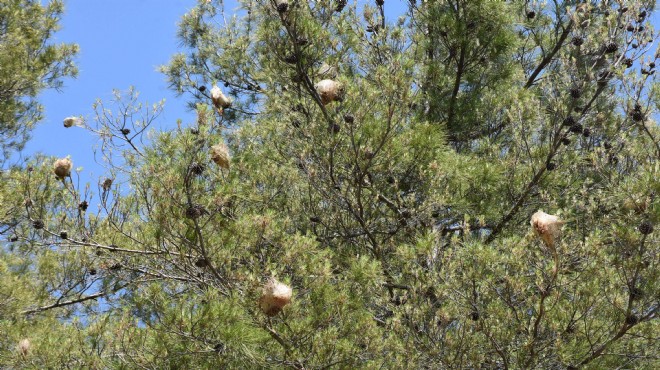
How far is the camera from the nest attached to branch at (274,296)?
3379 millimetres

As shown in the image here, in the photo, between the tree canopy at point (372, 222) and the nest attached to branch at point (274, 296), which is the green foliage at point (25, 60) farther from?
the nest attached to branch at point (274, 296)

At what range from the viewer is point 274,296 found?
3.38 metres

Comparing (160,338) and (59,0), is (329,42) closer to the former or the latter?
(160,338)

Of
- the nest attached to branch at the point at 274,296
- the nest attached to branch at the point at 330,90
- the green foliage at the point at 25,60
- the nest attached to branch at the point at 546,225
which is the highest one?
the green foliage at the point at 25,60

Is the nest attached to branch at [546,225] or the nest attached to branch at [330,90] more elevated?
the nest attached to branch at [330,90]

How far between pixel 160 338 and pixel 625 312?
2242 millimetres

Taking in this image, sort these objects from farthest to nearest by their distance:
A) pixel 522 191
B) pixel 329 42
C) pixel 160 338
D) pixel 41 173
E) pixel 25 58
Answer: pixel 25 58 → pixel 41 173 → pixel 522 191 → pixel 329 42 → pixel 160 338

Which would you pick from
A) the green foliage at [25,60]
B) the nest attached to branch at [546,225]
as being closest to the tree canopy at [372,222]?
the nest attached to branch at [546,225]

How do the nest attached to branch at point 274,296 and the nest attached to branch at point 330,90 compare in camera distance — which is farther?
the nest attached to branch at point 330,90

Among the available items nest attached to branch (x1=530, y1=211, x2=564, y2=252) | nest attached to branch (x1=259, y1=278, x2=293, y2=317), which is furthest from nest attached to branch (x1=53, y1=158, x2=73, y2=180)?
nest attached to branch (x1=530, y1=211, x2=564, y2=252)

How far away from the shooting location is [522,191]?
5109 mm

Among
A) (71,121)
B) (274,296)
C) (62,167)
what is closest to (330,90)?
(274,296)

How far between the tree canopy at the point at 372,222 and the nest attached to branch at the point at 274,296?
0.04ft

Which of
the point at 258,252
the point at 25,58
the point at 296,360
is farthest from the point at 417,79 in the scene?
the point at 25,58
